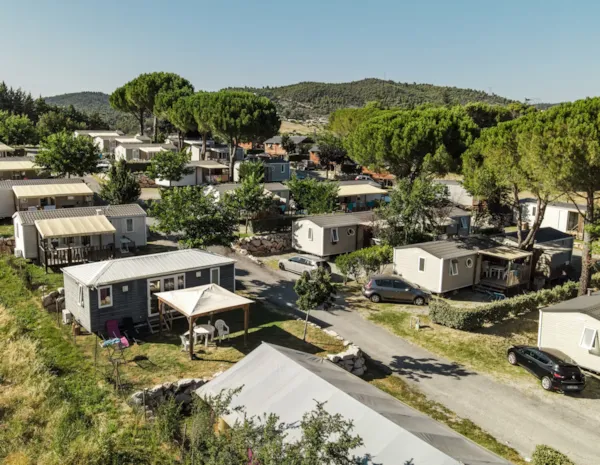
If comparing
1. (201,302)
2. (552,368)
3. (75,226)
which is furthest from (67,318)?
(552,368)

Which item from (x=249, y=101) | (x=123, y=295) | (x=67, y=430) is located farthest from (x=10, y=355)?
(x=249, y=101)

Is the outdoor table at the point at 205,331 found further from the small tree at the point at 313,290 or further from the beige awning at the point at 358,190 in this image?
the beige awning at the point at 358,190

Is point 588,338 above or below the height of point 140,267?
below

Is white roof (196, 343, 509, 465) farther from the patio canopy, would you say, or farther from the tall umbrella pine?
the tall umbrella pine

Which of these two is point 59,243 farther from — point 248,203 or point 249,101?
point 249,101

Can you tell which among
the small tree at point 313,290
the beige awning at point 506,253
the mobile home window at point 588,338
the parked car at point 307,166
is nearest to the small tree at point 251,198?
the beige awning at point 506,253

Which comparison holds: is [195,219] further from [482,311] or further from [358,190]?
[358,190]
